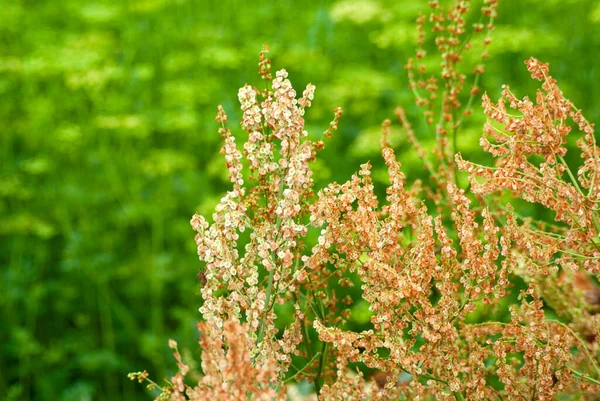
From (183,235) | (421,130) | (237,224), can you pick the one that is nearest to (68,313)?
(183,235)

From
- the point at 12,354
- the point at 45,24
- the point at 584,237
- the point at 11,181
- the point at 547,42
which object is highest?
the point at 45,24

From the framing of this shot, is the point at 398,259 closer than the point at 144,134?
Yes

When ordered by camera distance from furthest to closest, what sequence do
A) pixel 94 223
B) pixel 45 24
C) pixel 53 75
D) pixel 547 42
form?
1. pixel 45 24
2. pixel 94 223
3. pixel 53 75
4. pixel 547 42

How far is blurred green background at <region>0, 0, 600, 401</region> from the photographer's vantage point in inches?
205

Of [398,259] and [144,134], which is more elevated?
[144,134]

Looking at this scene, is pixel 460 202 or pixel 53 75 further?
pixel 53 75

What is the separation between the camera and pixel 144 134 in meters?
5.28

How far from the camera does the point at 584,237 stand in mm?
1864

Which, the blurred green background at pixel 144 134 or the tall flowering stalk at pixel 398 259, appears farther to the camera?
the blurred green background at pixel 144 134

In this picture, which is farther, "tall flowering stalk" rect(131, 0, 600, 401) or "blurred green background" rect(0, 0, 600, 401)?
"blurred green background" rect(0, 0, 600, 401)

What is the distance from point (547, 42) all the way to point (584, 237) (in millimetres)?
3230

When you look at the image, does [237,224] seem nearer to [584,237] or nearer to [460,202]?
[460,202]

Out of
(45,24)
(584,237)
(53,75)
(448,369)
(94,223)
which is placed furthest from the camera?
(45,24)

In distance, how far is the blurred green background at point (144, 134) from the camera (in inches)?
205
